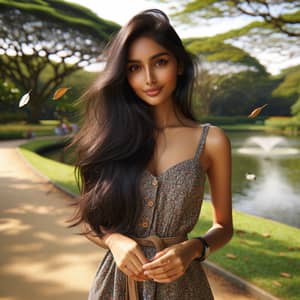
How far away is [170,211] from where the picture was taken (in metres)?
1.07

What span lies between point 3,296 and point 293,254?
92.9 inches

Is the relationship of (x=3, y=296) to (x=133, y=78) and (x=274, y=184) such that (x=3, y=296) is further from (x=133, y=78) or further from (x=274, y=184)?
(x=274, y=184)

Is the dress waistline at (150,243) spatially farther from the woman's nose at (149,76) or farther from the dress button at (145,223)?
the woman's nose at (149,76)

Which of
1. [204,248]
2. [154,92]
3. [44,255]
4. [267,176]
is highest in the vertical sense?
[154,92]

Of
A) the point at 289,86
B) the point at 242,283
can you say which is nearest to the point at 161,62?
the point at 242,283

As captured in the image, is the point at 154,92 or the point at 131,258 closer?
the point at 131,258

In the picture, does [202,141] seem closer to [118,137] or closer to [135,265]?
[118,137]

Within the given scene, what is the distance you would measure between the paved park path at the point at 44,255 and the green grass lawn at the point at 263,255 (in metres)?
0.19

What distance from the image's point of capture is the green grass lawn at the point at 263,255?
2.89 meters

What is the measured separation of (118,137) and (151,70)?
21cm

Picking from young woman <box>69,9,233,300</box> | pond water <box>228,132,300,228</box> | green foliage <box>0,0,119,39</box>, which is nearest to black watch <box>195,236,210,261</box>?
young woman <box>69,9,233,300</box>

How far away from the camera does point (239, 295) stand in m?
2.84

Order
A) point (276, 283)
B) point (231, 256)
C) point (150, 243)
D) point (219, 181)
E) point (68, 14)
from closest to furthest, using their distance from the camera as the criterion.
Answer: point (150, 243)
point (219, 181)
point (276, 283)
point (231, 256)
point (68, 14)

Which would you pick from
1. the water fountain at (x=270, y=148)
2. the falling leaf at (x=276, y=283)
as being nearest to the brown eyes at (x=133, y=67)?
the falling leaf at (x=276, y=283)
